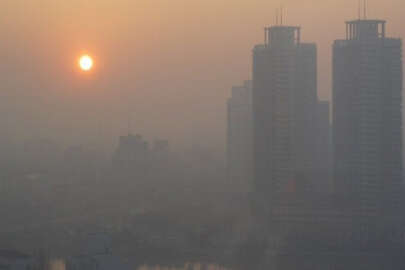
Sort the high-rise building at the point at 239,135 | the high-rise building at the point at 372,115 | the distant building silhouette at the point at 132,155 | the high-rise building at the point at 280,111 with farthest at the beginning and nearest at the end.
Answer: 1. the distant building silhouette at the point at 132,155
2. the high-rise building at the point at 239,135
3. the high-rise building at the point at 280,111
4. the high-rise building at the point at 372,115

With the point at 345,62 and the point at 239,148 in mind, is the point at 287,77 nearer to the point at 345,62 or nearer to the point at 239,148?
the point at 345,62

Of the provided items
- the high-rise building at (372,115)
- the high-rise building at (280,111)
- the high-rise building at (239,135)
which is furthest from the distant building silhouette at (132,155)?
the high-rise building at (372,115)

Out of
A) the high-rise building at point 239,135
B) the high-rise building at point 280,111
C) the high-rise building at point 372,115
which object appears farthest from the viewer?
the high-rise building at point 239,135

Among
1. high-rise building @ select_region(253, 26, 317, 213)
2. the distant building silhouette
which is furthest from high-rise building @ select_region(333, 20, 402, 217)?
the distant building silhouette

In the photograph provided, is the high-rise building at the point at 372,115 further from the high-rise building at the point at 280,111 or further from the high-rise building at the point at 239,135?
the high-rise building at the point at 239,135

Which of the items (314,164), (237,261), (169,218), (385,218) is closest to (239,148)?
(314,164)

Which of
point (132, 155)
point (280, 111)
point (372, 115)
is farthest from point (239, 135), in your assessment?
point (372, 115)

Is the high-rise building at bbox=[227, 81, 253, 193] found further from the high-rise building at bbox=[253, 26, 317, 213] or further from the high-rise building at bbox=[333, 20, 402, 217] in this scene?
the high-rise building at bbox=[333, 20, 402, 217]
